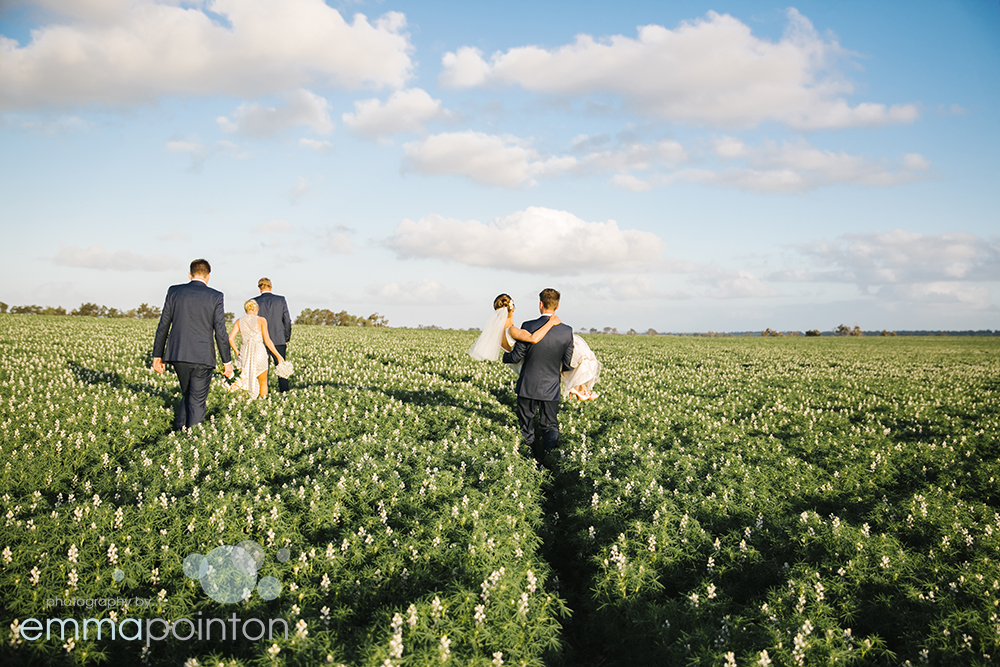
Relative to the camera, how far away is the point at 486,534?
22.6ft

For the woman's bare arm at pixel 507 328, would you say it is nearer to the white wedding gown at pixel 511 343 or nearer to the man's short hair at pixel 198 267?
the white wedding gown at pixel 511 343

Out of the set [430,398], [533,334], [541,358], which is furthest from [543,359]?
[430,398]

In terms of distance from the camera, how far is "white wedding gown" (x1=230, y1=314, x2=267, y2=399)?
12852 mm

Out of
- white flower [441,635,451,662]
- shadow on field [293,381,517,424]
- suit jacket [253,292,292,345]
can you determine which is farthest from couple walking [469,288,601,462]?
suit jacket [253,292,292,345]

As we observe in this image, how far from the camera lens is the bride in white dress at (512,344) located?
389 inches

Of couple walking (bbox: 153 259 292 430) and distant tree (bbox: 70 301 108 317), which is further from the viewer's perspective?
distant tree (bbox: 70 301 108 317)

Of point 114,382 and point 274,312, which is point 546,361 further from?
point 114,382

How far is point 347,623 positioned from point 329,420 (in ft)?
20.4

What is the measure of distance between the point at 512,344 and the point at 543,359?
2.53 feet

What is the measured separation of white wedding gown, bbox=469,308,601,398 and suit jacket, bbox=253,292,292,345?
6.96 metres

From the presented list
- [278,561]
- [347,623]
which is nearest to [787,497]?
[347,623]

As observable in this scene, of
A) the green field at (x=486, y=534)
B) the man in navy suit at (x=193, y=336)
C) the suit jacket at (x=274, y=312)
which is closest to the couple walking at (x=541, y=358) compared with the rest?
the green field at (x=486, y=534)

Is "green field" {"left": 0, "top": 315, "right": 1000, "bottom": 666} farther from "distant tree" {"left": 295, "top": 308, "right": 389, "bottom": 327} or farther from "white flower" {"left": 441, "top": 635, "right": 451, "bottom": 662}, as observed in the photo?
"distant tree" {"left": 295, "top": 308, "right": 389, "bottom": 327}

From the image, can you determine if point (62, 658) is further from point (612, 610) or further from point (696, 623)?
point (696, 623)
